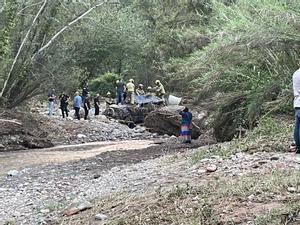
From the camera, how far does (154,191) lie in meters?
8.23

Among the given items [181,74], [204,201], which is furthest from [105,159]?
[204,201]

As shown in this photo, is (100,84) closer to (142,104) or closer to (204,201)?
(142,104)

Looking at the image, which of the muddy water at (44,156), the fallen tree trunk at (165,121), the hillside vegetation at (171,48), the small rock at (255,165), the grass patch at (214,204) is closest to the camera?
the grass patch at (214,204)

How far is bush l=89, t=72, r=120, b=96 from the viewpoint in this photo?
44.1 metres

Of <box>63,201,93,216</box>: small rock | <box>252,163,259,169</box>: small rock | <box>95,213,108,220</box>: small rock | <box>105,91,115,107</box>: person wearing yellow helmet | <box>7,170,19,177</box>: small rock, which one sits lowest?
<box>7,170,19,177</box>: small rock

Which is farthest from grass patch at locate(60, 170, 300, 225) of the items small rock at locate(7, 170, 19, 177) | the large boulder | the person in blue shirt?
the large boulder

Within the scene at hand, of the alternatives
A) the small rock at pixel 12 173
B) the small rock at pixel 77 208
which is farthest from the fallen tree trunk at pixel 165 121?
the small rock at pixel 77 208

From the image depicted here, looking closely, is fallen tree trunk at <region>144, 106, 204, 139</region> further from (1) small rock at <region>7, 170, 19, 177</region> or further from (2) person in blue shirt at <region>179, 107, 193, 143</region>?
(1) small rock at <region>7, 170, 19, 177</region>

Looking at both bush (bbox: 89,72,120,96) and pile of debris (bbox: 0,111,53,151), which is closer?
pile of debris (bbox: 0,111,53,151)

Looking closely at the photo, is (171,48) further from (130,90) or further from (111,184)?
(111,184)

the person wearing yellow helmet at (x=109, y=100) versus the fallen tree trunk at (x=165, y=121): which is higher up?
the person wearing yellow helmet at (x=109, y=100)

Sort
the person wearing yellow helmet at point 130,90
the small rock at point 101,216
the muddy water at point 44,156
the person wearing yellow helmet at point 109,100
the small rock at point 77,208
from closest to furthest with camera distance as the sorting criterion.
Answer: the small rock at point 101,216
the small rock at point 77,208
the muddy water at point 44,156
the person wearing yellow helmet at point 130,90
the person wearing yellow helmet at point 109,100

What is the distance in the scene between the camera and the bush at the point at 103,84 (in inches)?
1737

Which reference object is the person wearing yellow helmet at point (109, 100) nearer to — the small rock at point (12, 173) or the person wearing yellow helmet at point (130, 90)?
the person wearing yellow helmet at point (130, 90)
